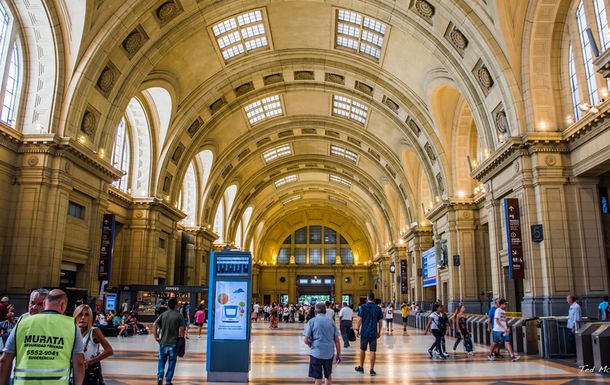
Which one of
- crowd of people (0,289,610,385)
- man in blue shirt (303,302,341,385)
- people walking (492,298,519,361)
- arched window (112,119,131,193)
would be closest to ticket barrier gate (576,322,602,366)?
crowd of people (0,289,610,385)

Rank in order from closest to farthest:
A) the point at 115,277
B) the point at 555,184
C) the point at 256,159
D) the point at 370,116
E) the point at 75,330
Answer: the point at 75,330 < the point at 555,184 < the point at 115,277 < the point at 370,116 < the point at 256,159

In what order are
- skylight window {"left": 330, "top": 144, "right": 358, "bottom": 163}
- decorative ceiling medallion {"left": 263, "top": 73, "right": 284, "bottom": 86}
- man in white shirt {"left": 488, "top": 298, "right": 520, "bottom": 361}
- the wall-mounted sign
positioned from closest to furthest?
1. man in white shirt {"left": 488, "top": 298, "right": 520, "bottom": 361}
2. the wall-mounted sign
3. decorative ceiling medallion {"left": 263, "top": 73, "right": 284, "bottom": 86}
4. skylight window {"left": 330, "top": 144, "right": 358, "bottom": 163}

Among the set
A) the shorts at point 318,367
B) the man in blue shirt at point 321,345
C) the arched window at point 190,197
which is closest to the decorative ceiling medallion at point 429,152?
the arched window at point 190,197

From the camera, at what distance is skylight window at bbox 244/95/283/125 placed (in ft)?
115

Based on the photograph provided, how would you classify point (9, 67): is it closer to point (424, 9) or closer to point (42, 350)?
point (424, 9)

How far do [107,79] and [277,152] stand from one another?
2491 centimetres

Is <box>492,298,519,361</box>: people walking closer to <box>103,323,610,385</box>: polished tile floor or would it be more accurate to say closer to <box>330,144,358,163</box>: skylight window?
<box>103,323,610,385</box>: polished tile floor

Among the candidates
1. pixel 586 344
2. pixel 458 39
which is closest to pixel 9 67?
pixel 458 39

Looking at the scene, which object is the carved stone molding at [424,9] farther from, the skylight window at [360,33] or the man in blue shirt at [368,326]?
the man in blue shirt at [368,326]

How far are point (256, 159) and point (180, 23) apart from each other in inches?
883

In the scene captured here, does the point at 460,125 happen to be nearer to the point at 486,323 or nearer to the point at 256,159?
the point at 486,323

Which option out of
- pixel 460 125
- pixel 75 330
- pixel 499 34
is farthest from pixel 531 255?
pixel 75 330

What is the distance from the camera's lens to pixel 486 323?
57.5 feet

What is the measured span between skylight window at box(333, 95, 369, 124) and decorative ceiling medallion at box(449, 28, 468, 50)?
1348 centimetres
